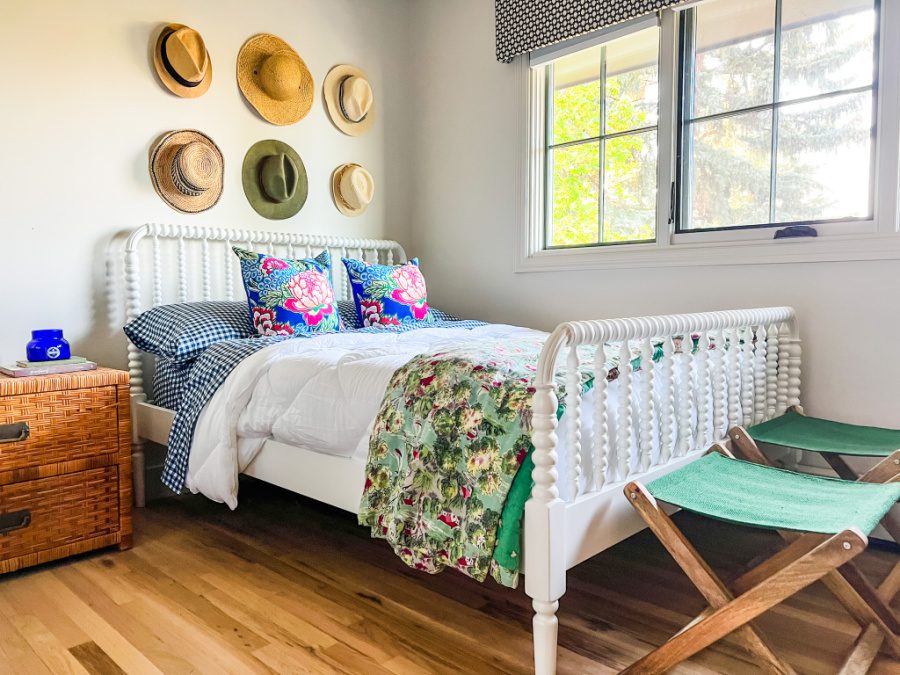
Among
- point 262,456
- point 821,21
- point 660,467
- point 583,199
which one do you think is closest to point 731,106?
point 821,21

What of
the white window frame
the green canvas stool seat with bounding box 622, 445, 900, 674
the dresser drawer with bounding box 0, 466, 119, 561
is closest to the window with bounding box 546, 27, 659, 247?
the white window frame

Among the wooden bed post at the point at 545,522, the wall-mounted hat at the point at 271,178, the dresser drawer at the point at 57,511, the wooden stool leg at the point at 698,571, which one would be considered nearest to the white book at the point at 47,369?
the dresser drawer at the point at 57,511

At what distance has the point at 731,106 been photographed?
2.53m

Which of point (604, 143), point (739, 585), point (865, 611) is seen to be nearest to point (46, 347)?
point (739, 585)

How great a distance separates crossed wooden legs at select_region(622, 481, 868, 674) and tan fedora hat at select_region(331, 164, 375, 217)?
2.30m

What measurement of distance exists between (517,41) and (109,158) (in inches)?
69.7

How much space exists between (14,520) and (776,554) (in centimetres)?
200

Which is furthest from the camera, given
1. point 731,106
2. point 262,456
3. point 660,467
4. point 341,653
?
point 731,106

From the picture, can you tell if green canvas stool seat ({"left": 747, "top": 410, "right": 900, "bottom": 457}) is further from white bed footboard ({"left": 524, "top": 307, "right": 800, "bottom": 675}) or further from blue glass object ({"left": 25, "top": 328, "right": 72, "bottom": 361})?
blue glass object ({"left": 25, "top": 328, "right": 72, "bottom": 361})

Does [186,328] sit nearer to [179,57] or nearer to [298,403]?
[298,403]

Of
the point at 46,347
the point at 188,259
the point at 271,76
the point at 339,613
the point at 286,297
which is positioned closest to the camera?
the point at 339,613

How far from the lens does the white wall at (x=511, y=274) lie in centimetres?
220

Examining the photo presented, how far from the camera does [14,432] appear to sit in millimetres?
1948

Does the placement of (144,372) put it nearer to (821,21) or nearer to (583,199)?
(583,199)
